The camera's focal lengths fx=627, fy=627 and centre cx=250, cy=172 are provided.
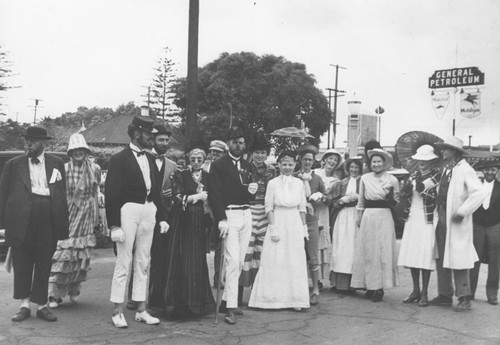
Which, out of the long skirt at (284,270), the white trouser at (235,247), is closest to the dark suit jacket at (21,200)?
the white trouser at (235,247)

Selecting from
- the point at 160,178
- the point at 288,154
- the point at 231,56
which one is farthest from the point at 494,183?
the point at 231,56

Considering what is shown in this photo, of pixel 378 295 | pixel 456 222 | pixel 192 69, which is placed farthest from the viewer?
pixel 192 69

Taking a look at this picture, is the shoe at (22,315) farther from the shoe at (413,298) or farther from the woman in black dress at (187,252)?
the shoe at (413,298)

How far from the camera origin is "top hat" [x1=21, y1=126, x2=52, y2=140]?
6.83 metres

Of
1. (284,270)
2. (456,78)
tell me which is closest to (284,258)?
(284,270)

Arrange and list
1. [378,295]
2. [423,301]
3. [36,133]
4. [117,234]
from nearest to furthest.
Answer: [117,234] < [36,133] < [423,301] < [378,295]

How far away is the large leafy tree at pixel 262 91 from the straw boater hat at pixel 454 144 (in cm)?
2997

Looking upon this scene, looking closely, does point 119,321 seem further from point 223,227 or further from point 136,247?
point 223,227

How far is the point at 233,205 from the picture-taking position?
708 centimetres

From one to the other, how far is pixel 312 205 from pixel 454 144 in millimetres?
1987

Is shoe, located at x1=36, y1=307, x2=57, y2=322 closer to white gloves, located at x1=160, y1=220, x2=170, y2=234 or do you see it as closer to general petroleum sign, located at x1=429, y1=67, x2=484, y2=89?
white gloves, located at x1=160, y1=220, x2=170, y2=234

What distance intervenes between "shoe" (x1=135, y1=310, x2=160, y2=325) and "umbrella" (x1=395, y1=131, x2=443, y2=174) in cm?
403

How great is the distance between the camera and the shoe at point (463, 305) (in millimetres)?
7680

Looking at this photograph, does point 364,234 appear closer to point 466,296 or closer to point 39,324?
point 466,296
